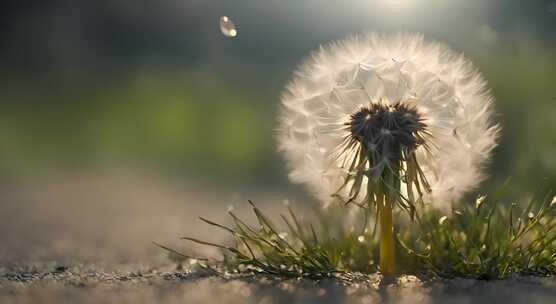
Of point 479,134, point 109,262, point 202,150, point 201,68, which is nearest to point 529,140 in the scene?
point 479,134

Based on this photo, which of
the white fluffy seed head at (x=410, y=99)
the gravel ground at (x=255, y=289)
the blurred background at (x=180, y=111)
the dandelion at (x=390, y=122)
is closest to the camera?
the gravel ground at (x=255, y=289)

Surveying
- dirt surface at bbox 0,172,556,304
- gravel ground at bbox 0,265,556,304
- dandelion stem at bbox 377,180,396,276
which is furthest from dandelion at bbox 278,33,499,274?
dirt surface at bbox 0,172,556,304

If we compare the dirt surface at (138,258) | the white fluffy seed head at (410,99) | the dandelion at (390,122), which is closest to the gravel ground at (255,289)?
the dirt surface at (138,258)

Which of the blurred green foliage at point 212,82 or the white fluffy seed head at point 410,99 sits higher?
the blurred green foliage at point 212,82

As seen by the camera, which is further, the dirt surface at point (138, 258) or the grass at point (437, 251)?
the grass at point (437, 251)

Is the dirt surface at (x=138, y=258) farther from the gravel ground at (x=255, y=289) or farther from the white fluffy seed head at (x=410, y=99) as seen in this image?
the white fluffy seed head at (x=410, y=99)

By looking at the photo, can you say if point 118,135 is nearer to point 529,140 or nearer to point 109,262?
point 529,140

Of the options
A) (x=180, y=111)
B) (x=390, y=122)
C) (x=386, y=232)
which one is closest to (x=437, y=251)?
(x=386, y=232)

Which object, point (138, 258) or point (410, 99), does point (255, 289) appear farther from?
point (138, 258)
